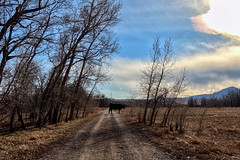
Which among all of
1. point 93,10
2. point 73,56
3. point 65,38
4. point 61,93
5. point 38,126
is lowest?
point 38,126

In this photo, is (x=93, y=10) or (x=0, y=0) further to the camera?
(x=93, y=10)

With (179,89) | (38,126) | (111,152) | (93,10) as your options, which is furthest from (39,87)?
(179,89)

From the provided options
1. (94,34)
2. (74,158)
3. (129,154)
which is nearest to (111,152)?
(129,154)

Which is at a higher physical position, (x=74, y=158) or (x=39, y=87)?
(x=39, y=87)

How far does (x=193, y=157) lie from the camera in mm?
6617

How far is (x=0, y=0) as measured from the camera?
7293mm

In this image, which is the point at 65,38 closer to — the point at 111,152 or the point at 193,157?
the point at 111,152

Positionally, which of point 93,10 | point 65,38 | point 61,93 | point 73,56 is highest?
point 93,10

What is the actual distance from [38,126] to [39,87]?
3.21 metres

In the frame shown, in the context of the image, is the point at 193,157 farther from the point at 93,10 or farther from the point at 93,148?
the point at 93,10

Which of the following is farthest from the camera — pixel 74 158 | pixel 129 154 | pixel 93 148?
pixel 93 148

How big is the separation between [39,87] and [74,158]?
10.3 metres

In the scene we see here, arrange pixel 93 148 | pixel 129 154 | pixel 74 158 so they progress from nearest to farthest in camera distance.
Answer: pixel 74 158 < pixel 129 154 < pixel 93 148

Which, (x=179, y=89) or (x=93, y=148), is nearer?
(x=93, y=148)
